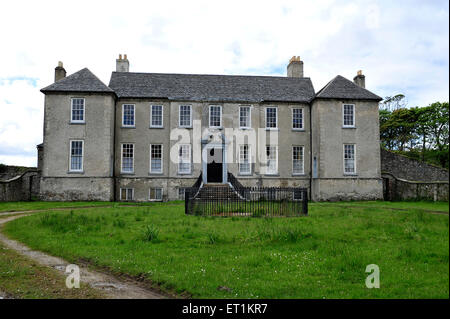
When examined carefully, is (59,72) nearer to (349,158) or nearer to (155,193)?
(155,193)

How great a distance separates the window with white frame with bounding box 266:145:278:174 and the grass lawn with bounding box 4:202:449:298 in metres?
15.1

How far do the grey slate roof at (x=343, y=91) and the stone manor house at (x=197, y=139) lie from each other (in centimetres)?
8

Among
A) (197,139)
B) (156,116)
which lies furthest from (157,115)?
(197,139)

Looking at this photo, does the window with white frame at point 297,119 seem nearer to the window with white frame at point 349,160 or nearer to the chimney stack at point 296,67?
the window with white frame at point 349,160

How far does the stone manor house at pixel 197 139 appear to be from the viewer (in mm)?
25516

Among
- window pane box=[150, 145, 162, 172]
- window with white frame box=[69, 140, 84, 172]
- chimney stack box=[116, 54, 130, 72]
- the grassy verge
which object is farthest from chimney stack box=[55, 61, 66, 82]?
the grassy verge

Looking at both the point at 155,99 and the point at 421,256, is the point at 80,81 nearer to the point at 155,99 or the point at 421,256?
the point at 155,99

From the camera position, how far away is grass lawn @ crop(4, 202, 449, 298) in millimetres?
5293

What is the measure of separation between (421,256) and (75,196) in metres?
23.5

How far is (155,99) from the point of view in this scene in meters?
27.4

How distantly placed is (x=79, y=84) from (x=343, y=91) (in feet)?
66.0

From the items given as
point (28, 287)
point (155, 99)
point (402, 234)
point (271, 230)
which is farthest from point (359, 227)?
point (155, 99)

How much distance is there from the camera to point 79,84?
26.0 m

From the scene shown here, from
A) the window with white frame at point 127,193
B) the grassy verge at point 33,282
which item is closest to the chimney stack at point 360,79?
the window with white frame at point 127,193
